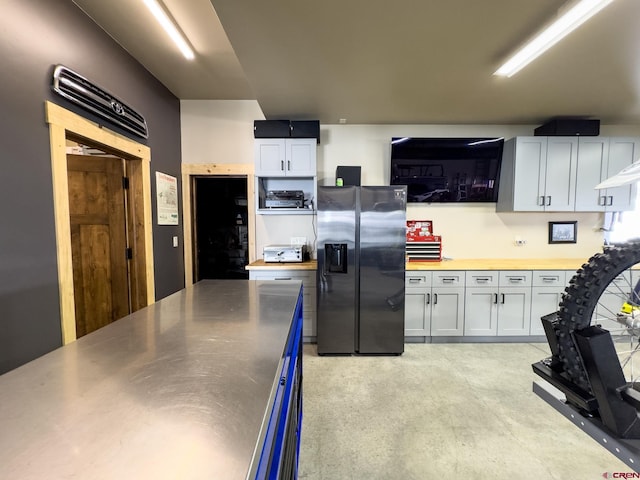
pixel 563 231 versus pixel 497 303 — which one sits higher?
pixel 563 231

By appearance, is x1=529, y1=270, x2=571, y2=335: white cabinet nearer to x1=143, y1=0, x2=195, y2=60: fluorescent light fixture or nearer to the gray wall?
x1=143, y1=0, x2=195, y2=60: fluorescent light fixture

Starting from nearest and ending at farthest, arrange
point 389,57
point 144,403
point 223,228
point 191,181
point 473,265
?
point 144,403
point 389,57
point 473,265
point 191,181
point 223,228

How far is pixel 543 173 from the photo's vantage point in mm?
3367

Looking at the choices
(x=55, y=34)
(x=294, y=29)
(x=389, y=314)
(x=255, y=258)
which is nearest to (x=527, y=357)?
(x=389, y=314)

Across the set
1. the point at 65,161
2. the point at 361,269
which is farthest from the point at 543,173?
the point at 65,161

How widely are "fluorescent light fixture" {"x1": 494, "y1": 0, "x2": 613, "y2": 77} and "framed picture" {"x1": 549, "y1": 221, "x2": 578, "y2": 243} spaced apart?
2363 millimetres

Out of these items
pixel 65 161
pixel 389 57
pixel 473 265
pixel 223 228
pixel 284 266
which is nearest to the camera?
pixel 65 161

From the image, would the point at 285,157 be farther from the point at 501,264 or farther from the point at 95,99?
the point at 501,264

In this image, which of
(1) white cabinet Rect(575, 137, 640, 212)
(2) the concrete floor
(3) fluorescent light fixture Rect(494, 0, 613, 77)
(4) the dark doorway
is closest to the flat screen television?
(1) white cabinet Rect(575, 137, 640, 212)

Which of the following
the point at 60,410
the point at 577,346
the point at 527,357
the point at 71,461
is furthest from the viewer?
the point at 527,357

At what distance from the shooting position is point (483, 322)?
3.30 meters

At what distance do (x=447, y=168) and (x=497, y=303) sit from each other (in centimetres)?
169

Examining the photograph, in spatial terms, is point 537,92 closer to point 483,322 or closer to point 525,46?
point 525,46

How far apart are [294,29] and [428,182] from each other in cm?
236
